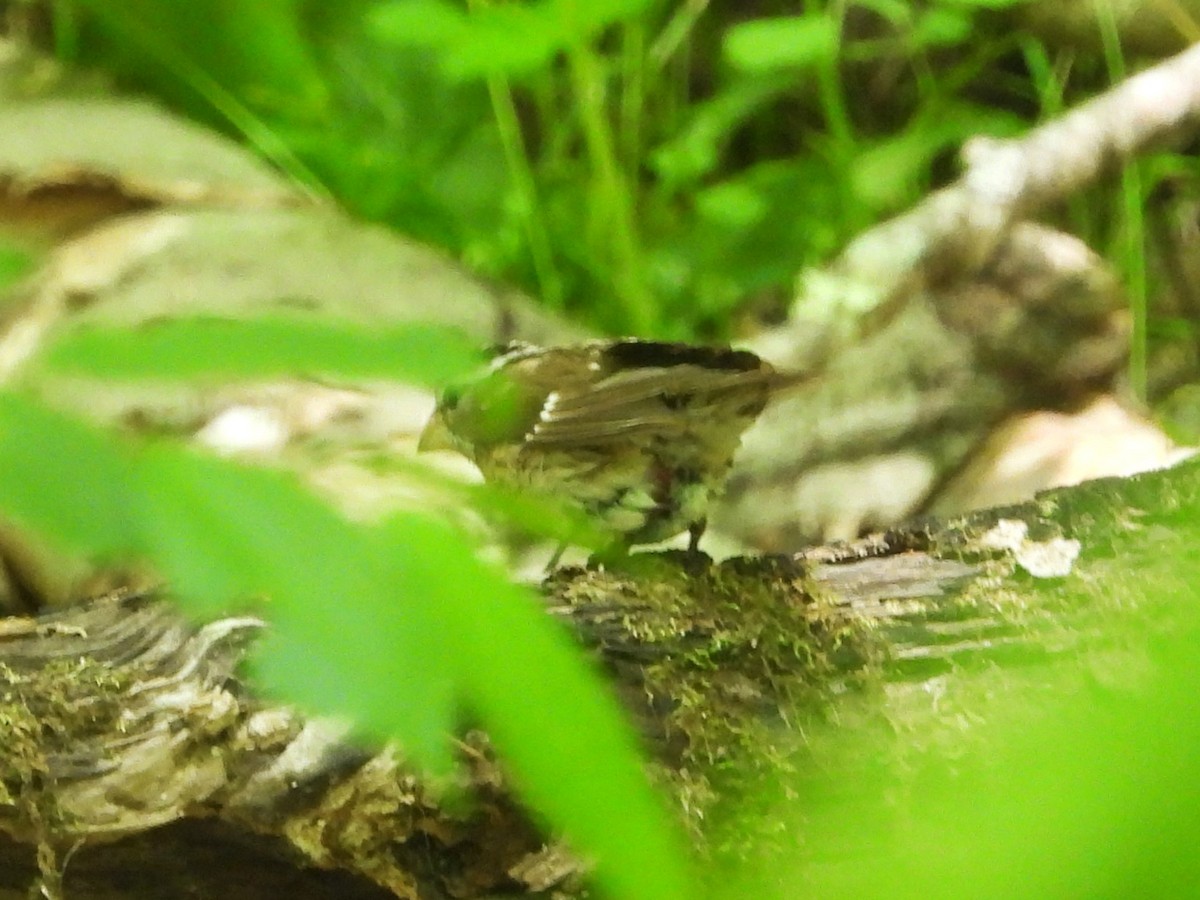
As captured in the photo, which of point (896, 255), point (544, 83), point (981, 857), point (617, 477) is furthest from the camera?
point (544, 83)

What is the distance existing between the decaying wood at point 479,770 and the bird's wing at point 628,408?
15 cm

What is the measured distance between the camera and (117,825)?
97 cm

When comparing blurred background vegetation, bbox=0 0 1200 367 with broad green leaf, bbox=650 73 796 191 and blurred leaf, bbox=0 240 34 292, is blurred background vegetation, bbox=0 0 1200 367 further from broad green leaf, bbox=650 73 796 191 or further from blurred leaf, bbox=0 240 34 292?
blurred leaf, bbox=0 240 34 292

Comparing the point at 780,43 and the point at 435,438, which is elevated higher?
the point at 780,43

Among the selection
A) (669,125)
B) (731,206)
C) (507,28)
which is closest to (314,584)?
(507,28)

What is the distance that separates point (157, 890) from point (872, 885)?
100 cm

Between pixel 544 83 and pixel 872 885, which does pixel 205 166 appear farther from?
pixel 872 885

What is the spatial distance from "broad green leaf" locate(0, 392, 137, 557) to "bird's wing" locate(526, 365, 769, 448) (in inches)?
30.0

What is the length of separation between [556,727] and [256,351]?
8.4 inches

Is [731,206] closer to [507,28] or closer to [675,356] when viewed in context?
[507,28]

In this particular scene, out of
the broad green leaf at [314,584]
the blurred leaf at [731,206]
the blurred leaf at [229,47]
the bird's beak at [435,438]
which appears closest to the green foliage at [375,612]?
the broad green leaf at [314,584]

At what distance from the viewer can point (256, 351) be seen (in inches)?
16.5

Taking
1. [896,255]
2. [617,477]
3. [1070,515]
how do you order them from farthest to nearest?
[896,255] → [617,477] → [1070,515]

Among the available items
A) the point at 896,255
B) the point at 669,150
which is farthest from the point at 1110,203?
the point at 669,150
